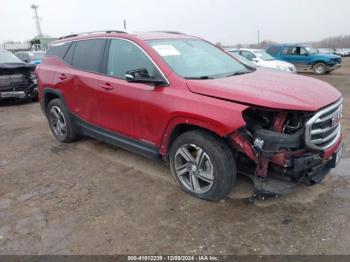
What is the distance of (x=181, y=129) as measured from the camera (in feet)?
12.3

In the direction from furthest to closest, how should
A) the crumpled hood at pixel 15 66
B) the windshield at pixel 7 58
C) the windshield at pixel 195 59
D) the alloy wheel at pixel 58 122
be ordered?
1. the windshield at pixel 7 58
2. the crumpled hood at pixel 15 66
3. the alloy wheel at pixel 58 122
4. the windshield at pixel 195 59

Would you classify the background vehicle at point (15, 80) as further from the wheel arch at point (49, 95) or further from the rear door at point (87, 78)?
the rear door at point (87, 78)

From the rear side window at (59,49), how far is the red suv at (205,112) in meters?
0.63

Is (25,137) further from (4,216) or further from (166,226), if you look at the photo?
(166,226)

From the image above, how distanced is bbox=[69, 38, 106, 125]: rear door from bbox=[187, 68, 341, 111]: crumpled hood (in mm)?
1709

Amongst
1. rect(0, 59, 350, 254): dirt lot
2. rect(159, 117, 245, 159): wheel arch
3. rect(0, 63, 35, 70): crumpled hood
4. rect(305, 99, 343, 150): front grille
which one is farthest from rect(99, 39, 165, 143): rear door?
rect(0, 63, 35, 70): crumpled hood

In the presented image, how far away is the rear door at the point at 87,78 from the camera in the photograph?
468 centimetres

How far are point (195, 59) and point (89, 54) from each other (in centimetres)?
170

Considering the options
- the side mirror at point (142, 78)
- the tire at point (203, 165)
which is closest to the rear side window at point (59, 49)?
the side mirror at point (142, 78)

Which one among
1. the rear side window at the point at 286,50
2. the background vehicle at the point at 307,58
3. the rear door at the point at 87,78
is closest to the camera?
the rear door at the point at 87,78

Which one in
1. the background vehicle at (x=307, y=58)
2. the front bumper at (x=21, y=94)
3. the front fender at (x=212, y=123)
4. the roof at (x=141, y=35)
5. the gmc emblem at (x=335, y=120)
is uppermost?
the roof at (x=141, y=35)

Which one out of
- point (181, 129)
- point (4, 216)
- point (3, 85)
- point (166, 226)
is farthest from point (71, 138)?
point (3, 85)

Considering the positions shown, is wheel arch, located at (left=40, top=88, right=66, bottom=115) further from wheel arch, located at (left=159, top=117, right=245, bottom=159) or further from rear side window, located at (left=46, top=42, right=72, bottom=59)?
wheel arch, located at (left=159, top=117, right=245, bottom=159)

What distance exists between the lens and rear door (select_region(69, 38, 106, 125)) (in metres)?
4.68
